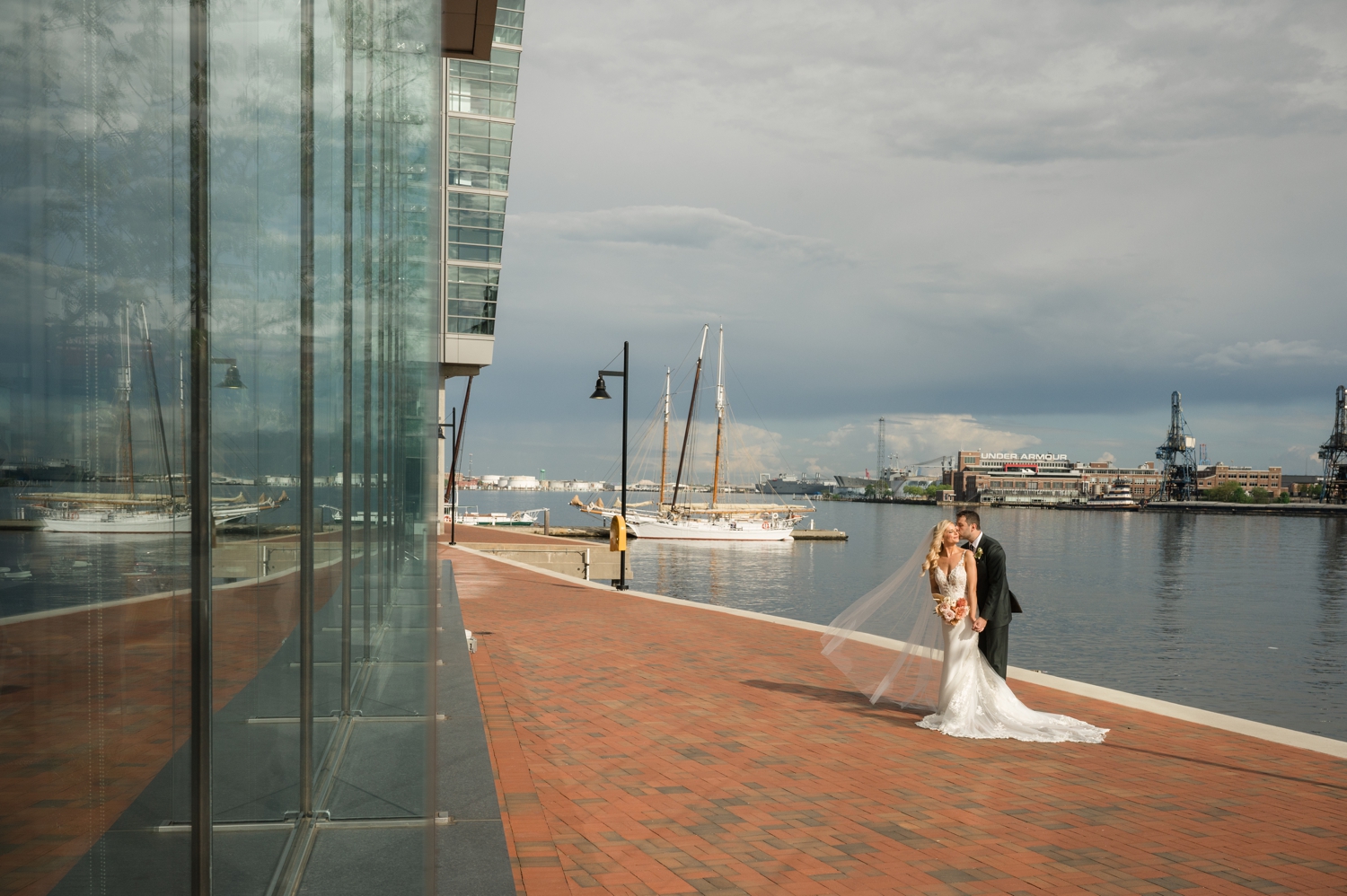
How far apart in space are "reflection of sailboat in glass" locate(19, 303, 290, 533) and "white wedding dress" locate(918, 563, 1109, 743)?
25.9 ft

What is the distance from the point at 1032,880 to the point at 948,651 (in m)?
3.72

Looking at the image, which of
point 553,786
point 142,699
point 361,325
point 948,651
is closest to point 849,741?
point 948,651

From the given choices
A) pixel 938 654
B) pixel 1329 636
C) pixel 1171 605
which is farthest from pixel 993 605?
pixel 1171 605

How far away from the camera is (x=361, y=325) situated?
432 cm

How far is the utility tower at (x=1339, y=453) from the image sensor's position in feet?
586

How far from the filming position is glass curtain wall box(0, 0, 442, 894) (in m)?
1.06

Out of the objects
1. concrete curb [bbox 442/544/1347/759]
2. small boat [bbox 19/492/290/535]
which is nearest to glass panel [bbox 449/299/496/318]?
concrete curb [bbox 442/544/1347/759]

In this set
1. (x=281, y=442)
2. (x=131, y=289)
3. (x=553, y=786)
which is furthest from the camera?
(x=553, y=786)

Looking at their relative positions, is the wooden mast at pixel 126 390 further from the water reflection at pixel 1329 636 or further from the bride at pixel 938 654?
the water reflection at pixel 1329 636

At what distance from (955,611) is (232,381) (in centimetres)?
787

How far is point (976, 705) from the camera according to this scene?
28.0 ft

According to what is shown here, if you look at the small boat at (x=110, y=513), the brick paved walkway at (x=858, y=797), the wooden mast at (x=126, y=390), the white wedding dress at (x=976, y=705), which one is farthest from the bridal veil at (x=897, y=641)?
the wooden mast at (x=126, y=390)

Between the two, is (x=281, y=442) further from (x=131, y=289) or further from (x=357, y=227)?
(x=357, y=227)

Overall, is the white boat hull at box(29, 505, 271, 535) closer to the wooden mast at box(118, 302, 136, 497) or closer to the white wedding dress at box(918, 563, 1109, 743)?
the wooden mast at box(118, 302, 136, 497)
